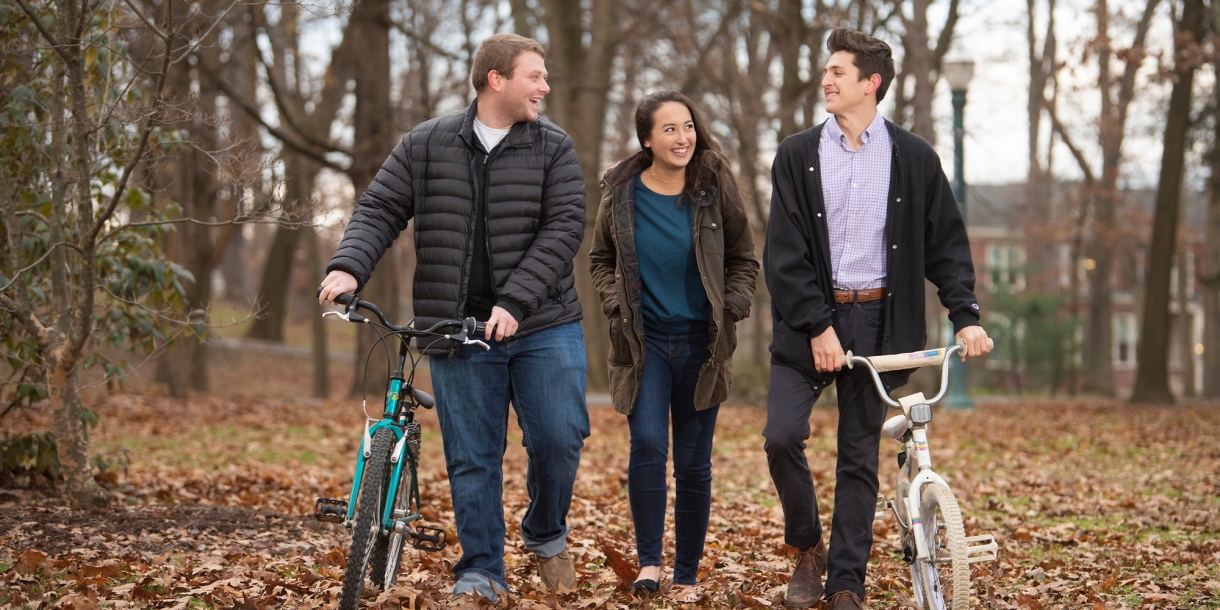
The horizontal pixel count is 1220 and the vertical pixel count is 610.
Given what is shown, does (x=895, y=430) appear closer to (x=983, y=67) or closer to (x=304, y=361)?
(x=983, y=67)

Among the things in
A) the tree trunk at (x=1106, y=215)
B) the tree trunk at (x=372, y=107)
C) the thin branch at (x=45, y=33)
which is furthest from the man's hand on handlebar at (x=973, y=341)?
the tree trunk at (x=1106, y=215)

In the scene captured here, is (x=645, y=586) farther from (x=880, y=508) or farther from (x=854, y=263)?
(x=854, y=263)

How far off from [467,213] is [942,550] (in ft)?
7.14

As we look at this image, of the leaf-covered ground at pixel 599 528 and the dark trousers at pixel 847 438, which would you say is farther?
the leaf-covered ground at pixel 599 528

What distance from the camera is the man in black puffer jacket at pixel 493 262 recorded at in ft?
14.6

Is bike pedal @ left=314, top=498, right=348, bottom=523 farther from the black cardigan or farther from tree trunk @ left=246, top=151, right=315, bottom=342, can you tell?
tree trunk @ left=246, top=151, right=315, bottom=342

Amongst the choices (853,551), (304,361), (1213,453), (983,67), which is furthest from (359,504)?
(304,361)

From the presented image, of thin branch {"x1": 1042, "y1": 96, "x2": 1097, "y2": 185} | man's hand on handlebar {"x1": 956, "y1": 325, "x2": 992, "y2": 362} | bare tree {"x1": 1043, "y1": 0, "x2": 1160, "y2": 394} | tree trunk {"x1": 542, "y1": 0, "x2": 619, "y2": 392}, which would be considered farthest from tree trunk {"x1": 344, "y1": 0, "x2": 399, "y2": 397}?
thin branch {"x1": 1042, "y1": 96, "x2": 1097, "y2": 185}

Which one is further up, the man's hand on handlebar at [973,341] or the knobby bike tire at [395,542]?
the man's hand on handlebar at [973,341]

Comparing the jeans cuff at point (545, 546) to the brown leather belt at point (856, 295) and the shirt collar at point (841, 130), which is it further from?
the shirt collar at point (841, 130)

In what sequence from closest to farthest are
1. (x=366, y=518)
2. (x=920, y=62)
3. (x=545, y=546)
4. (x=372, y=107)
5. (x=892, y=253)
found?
(x=366, y=518), (x=892, y=253), (x=545, y=546), (x=920, y=62), (x=372, y=107)

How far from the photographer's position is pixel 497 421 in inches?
182

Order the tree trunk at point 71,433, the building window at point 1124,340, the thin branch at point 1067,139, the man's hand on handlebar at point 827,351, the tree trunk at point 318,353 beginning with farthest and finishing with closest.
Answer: the building window at point 1124,340 → the thin branch at point 1067,139 → the tree trunk at point 318,353 → the tree trunk at point 71,433 → the man's hand on handlebar at point 827,351

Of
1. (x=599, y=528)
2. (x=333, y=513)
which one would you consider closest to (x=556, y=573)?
(x=333, y=513)
